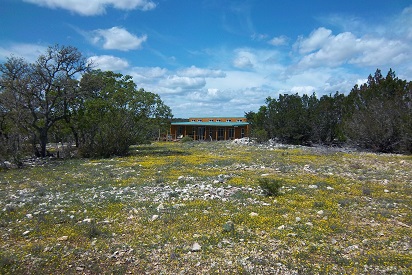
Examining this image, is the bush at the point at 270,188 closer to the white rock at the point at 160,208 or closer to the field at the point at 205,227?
the field at the point at 205,227

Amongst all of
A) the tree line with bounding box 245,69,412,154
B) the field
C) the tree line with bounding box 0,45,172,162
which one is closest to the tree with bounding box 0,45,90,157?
the tree line with bounding box 0,45,172,162

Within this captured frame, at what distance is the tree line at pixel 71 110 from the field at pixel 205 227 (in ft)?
37.8

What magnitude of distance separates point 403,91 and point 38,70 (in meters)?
30.2

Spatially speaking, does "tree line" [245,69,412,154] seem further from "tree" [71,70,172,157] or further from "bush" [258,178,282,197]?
"bush" [258,178,282,197]

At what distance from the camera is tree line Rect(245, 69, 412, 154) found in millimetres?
26719

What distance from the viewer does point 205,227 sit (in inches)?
283

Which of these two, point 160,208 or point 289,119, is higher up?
point 289,119

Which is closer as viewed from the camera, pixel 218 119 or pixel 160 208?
pixel 160 208

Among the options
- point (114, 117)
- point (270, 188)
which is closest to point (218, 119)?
point (114, 117)

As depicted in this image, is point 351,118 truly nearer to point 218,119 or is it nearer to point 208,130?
point 208,130

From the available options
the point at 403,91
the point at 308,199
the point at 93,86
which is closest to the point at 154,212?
the point at 308,199

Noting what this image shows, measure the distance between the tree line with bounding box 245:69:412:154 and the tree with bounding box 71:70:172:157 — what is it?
1610cm

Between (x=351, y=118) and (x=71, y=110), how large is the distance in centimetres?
2534

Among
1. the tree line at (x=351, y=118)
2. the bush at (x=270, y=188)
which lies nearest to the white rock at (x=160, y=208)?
the bush at (x=270, y=188)
